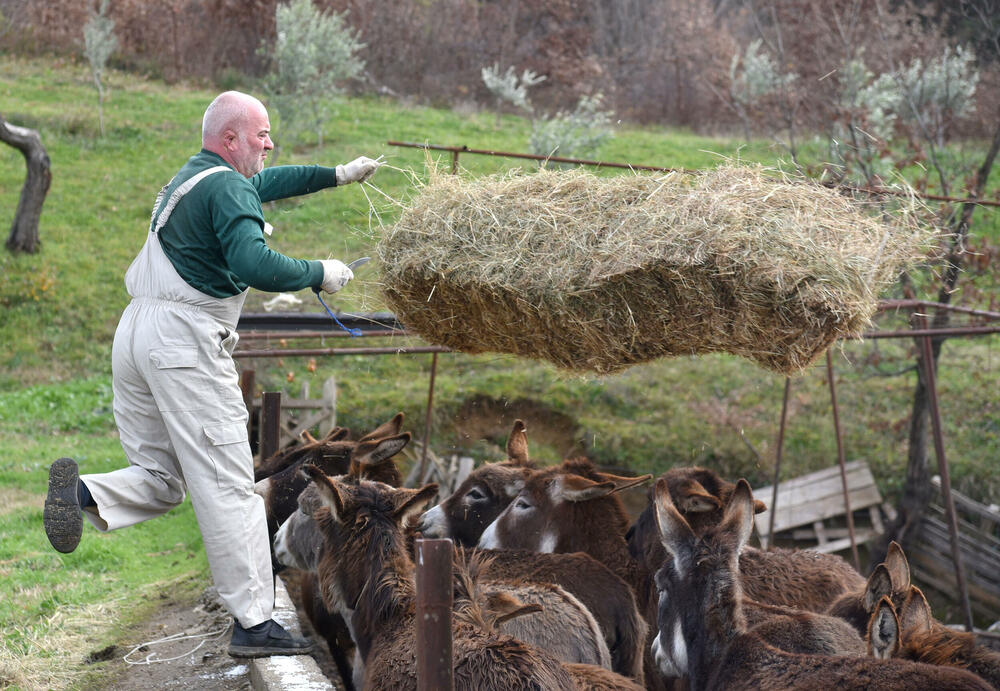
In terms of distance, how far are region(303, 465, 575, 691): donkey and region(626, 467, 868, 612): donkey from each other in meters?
1.58

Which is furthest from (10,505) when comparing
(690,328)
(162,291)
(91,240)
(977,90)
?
(977,90)

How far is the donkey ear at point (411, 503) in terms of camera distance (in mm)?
4660

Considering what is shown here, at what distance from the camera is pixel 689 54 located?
32156 mm

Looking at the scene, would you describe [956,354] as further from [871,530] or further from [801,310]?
[801,310]

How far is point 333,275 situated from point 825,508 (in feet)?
32.3

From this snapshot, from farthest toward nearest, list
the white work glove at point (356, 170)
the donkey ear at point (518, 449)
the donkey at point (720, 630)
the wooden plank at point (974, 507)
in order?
1. the wooden plank at point (974, 507)
2. the donkey ear at point (518, 449)
3. the white work glove at point (356, 170)
4. the donkey at point (720, 630)

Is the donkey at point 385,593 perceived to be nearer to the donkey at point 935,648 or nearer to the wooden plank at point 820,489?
the donkey at point 935,648

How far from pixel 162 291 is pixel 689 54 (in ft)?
98.7

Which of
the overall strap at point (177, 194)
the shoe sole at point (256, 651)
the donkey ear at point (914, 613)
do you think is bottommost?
the shoe sole at point (256, 651)

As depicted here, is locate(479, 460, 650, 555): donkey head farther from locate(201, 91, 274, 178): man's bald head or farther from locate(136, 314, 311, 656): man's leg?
locate(201, 91, 274, 178): man's bald head

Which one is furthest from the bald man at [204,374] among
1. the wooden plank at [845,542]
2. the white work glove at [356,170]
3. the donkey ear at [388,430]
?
the wooden plank at [845,542]

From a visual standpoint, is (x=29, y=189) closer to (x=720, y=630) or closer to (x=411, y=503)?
(x=411, y=503)

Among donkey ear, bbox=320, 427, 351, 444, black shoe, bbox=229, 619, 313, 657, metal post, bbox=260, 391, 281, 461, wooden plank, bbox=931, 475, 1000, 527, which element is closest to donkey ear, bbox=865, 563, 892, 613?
black shoe, bbox=229, 619, 313, 657

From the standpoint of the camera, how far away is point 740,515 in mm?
4527
